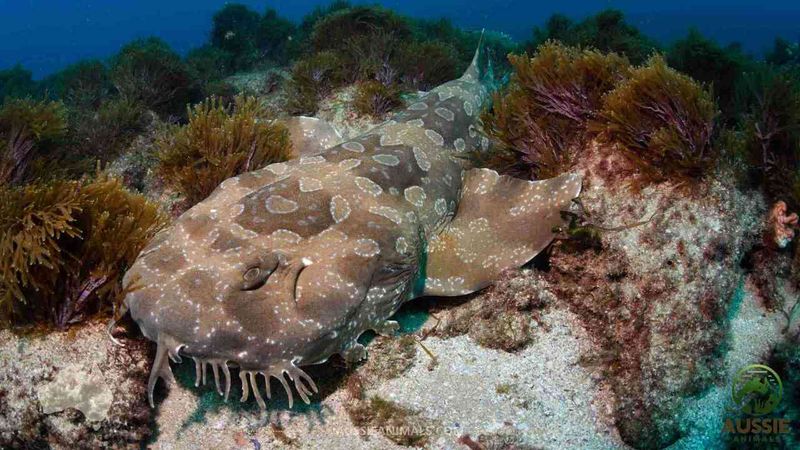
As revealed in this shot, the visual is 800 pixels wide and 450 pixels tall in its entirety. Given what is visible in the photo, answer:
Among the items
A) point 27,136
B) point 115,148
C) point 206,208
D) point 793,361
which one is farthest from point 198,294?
point 115,148

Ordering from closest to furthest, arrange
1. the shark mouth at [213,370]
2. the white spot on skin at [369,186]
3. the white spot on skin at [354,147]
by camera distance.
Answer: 1. the shark mouth at [213,370]
2. the white spot on skin at [369,186]
3. the white spot on skin at [354,147]

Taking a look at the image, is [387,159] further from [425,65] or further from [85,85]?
[85,85]

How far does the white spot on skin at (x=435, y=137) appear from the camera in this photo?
6.89 meters

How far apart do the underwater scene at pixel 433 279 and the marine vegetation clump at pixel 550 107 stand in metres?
0.03

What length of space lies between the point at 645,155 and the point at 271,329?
3.98 meters

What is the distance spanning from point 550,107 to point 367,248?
2827mm

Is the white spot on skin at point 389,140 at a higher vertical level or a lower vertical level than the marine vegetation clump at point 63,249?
higher

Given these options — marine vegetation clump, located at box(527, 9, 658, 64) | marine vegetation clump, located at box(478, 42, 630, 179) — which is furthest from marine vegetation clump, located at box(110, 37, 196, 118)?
marine vegetation clump, located at box(527, 9, 658, 64)

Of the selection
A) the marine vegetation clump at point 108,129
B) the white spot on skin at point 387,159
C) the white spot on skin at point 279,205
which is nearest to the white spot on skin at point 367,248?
the white spot on skin at point 279,205

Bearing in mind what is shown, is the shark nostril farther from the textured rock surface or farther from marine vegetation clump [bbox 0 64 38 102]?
marine vegetation clump [bbox 0 64 38 102]

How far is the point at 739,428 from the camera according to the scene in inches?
169

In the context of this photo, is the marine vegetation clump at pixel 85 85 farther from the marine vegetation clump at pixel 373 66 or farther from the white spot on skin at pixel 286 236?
the white spot on skin at pixel 286 236

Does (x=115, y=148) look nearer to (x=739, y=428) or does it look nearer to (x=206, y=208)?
(x=206, y=208)

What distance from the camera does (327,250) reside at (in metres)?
4.75
